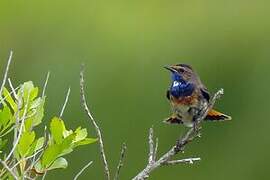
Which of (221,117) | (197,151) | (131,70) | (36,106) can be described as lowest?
(197,151)

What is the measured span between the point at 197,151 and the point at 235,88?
0.70 m

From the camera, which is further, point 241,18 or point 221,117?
point 241,18

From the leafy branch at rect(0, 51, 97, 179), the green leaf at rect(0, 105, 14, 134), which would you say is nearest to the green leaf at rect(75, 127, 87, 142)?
the leafy branch at rect(0, 51, 97, 179)

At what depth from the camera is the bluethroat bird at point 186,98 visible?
15.6ft

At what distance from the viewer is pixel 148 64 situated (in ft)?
35.7

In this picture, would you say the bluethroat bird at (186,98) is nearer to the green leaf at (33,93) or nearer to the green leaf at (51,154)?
the green leaf at (33,93)

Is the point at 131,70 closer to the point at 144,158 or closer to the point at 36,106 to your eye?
the point at 144,158

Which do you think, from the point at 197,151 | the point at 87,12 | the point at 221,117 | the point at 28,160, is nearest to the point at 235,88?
the point at 197,151

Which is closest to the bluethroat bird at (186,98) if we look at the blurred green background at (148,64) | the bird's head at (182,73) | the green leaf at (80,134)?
the bird's head at (182,73)

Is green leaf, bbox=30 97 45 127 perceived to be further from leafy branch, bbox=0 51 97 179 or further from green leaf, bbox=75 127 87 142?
green leaf, bbox=75 127 87 142

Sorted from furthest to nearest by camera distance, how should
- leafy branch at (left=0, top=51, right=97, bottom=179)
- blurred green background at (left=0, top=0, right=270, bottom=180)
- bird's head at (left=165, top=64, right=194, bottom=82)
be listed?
blurred green background at (left=0, top=0, right=270, bottom=180) < bird's head at (left=165, top=64, right=194, bottom=82) < leafy branch at (left=0, top=51, right=97, bottom=179)

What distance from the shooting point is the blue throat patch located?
203 inches

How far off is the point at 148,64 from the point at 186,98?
19.0ft

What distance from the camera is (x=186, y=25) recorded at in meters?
11.4
